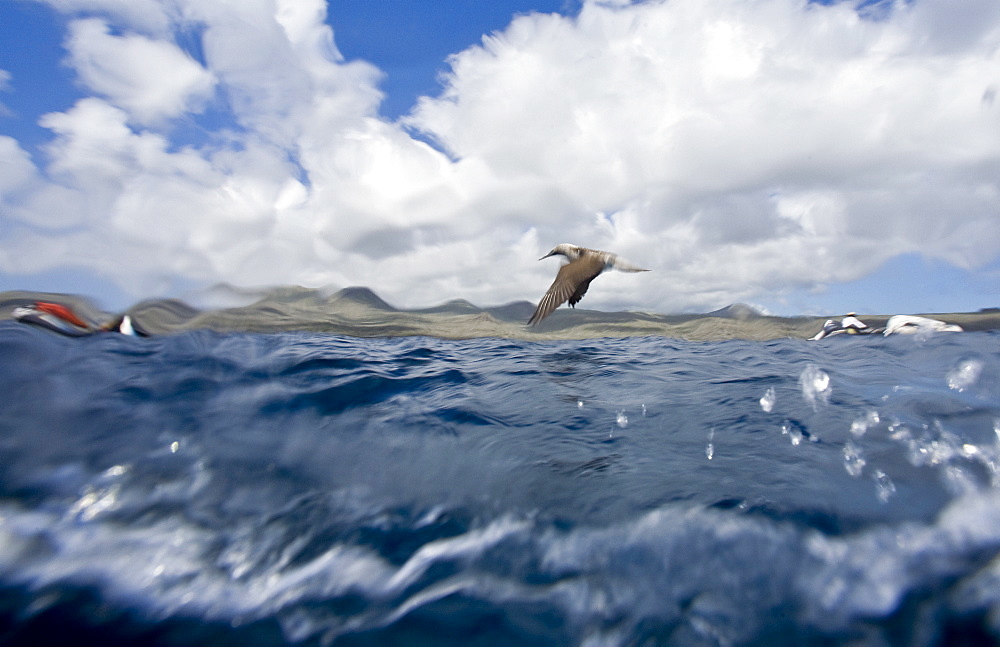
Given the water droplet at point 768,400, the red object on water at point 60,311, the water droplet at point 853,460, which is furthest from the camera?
the red object on water at point 60,311

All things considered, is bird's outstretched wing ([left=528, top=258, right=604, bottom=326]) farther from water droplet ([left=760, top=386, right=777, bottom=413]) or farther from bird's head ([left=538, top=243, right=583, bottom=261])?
water droplet ([left=760, top=386, right=777, bottom=413])

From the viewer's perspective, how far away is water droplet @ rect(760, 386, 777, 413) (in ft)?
16.5

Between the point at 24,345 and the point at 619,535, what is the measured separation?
6296 mm

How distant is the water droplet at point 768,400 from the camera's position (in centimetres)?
502

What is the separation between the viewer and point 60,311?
6.93 meters

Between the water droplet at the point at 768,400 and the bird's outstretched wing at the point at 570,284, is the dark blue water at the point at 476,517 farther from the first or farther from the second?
the bird's outstretched wing at the point at 570,284

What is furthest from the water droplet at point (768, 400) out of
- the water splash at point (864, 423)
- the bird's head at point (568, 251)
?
the bird's head at point (568, 251)

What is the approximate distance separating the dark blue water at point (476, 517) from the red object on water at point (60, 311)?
6.06 feet

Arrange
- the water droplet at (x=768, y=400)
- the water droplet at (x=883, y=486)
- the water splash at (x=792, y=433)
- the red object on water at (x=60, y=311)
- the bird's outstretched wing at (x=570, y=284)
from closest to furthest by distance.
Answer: the water droplet at (x=883, y=486) < the water splash at (x=792, y=433) < the water droplet at (x=768, y=400) < the red object on water at (x=60, y=311) < the bird's outstretched wing at (x=570, y=284)

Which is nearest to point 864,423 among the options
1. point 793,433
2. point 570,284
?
point 793,433

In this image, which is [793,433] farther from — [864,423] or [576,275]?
[576,275]

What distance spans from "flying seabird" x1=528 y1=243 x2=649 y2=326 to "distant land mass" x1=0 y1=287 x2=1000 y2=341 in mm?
335

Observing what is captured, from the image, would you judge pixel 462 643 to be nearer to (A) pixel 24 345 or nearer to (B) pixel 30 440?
(B) pixel 30 440

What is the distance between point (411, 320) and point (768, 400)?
16.0m
